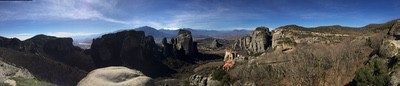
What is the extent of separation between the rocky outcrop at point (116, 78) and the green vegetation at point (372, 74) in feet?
175

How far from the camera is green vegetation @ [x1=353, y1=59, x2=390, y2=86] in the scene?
62.0 m

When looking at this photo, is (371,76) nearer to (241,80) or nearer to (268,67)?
(268,67)

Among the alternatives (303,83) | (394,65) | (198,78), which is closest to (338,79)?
(394,65)

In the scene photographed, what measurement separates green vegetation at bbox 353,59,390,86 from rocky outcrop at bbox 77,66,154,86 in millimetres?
53314

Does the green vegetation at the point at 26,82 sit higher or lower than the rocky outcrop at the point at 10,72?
lower

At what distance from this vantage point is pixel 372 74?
64250 mm

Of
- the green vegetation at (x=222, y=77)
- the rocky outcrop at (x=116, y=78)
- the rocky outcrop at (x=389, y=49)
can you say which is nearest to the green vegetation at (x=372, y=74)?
the rocky outcrop at (x=389, y=49)

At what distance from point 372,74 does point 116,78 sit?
56422 mm

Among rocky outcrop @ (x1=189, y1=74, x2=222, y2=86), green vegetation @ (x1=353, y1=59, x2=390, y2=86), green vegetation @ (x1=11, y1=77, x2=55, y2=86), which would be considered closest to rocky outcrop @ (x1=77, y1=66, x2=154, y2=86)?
green vegetation @ (x1=11, y1=77, x2=55, y2=86)

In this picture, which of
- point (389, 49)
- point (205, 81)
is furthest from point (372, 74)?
point (205, 81)

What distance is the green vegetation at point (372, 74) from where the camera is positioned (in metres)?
62.0

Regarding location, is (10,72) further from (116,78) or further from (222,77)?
(222,77)

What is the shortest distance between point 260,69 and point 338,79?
50.9m

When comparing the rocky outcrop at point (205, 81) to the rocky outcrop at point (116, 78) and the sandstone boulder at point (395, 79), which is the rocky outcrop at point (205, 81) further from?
the rocky outcrop at point (116, 78)
